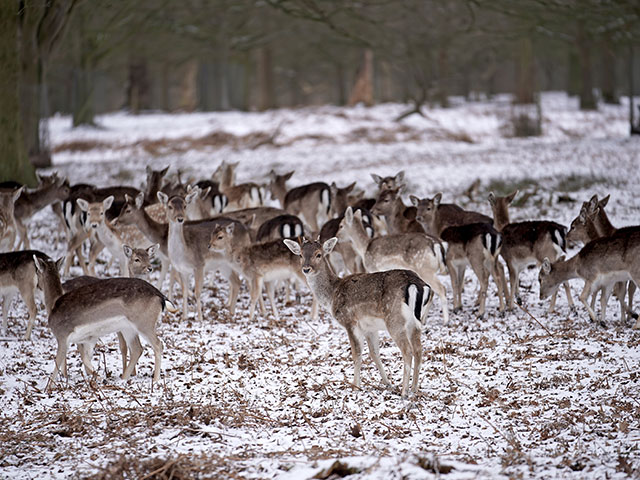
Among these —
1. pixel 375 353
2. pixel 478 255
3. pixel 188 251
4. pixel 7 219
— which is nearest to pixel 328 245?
pixel 375 353

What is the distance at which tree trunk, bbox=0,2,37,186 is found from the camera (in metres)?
15.5

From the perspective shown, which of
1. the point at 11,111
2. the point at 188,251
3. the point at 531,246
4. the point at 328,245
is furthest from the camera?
the point at 11,111

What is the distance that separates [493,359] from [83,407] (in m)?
3.75

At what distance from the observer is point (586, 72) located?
32.8m

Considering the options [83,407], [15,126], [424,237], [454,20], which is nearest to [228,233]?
[424,237]

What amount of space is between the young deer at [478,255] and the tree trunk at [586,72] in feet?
80.1

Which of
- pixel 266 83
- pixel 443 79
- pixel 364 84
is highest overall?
pixel 364 84

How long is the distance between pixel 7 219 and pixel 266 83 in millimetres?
26670

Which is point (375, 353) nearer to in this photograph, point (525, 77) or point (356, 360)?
point (356, 360)

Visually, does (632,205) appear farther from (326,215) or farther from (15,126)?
(15,126)

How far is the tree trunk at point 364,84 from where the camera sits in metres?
39.8

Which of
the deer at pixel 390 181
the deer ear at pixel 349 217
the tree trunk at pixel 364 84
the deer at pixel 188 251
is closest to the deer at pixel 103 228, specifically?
the deer at pixel 188 251

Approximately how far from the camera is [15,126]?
16312mm

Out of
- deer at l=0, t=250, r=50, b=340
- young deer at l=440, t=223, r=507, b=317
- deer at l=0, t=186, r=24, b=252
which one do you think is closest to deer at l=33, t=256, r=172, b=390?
deer at l=0, t=250, r=50, b=340
